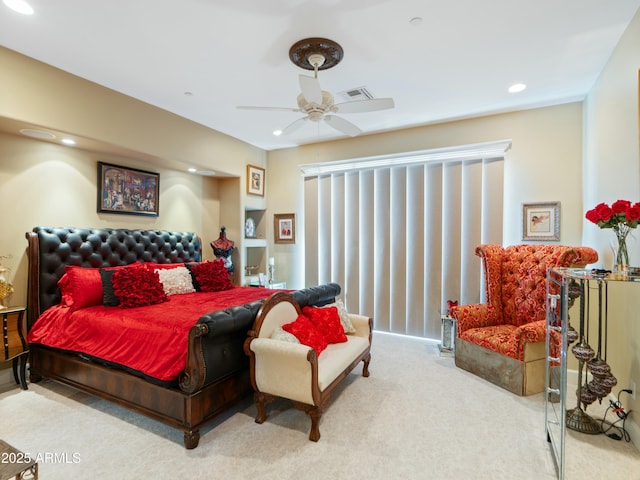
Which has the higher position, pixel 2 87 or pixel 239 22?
pixel 239 22

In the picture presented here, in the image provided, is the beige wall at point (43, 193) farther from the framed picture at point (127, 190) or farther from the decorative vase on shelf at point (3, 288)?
the decorative vase on shelf at point (3, 288)

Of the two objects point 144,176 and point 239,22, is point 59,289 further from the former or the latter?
point 239,22

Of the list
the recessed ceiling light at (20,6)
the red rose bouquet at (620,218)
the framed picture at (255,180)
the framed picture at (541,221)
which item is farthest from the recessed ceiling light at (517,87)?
the recessed ceiling light at (20,6)

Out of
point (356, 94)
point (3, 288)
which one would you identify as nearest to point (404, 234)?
point (356, 94)

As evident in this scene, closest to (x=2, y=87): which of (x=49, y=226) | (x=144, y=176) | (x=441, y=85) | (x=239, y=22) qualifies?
(x=49, y=226)

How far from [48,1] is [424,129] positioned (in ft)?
13.1

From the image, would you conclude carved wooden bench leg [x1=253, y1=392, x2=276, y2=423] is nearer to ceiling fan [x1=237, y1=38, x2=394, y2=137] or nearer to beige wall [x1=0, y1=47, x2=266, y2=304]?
ceiling fan [x1=237, y1=38, x2=394, y2=137]

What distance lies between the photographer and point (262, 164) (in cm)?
551

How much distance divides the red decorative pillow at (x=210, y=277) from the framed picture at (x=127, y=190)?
1.03m

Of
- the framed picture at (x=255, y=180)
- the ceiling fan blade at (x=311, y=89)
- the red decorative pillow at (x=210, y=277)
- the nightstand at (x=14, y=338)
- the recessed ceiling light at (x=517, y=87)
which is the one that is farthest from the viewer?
the framed picture at (x=255, y=180)

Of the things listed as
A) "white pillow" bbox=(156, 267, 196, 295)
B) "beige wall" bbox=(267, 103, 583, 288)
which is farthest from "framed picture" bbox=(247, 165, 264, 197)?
"white pillow" bbox=(156, 267, 196, 295)

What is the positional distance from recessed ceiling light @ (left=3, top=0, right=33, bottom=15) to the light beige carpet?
3008 millimetres

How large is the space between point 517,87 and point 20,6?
426 cm

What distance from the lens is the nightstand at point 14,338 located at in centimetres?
269
